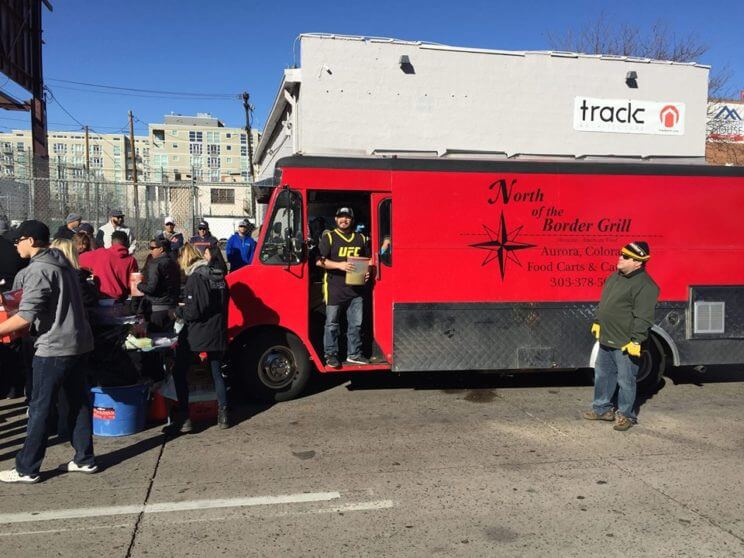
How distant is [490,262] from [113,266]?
4253 millimetres

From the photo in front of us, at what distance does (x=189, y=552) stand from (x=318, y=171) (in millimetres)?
3905

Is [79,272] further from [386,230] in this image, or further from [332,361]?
[386,230]

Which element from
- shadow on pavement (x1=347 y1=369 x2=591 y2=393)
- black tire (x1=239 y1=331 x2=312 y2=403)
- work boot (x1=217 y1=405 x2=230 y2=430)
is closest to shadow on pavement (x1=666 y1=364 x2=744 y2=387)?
shadow on pavement (x1=347 y1=369 x2=591 y2=393)

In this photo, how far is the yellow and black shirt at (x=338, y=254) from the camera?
6.18 meters

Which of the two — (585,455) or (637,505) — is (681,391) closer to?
(585,455)

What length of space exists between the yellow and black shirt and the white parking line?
254 cm

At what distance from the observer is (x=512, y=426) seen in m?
5.56

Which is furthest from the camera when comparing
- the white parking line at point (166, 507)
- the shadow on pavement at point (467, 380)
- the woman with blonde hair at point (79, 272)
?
the shadow on pavement at point (467, 380)

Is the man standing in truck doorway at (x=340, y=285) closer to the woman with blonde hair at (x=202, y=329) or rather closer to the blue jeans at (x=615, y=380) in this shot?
the woman with blonde hair at (x=202, y=329)

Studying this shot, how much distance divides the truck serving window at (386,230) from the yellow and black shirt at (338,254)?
0.72 ft

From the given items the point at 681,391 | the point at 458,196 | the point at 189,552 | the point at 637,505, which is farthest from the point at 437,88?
the point at 189,552

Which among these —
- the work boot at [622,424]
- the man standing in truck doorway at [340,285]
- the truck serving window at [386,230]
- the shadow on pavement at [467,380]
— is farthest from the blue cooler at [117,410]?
the work boot at [622,424]

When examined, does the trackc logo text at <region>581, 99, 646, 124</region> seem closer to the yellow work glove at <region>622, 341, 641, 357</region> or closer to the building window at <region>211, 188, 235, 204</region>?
the yellow work glove at <region>622, 341, 641, 357</region>

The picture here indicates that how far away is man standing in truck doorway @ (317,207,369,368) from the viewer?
6184 mm
